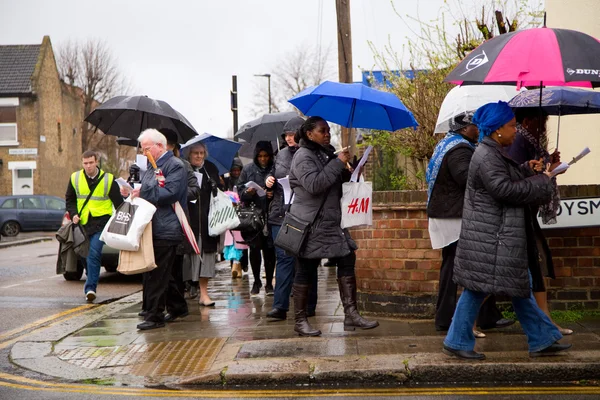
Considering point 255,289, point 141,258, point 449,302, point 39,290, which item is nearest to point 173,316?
point 141,258

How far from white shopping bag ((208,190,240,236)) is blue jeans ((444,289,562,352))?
13.4ft

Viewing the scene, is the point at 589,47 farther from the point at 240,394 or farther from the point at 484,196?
the point at 240,394

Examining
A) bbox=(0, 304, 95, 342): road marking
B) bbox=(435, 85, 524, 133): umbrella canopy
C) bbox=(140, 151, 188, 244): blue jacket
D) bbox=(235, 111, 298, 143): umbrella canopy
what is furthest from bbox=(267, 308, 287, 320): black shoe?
bbox=(235, 111, 298, 143): umbrella canopy

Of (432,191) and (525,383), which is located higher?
(432,191)

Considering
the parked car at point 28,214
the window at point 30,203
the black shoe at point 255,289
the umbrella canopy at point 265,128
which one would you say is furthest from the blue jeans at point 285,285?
the window at point 30,203

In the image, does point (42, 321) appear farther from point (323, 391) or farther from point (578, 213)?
point (578, 213)

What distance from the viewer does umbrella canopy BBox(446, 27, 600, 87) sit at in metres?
5.88

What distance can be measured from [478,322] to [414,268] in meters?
0.90

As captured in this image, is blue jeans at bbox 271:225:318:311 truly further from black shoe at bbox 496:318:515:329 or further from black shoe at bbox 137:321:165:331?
black shoe at bbox 496:318:515:329

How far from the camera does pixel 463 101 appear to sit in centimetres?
738

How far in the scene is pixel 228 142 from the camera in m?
11.1

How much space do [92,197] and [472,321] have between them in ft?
21.0

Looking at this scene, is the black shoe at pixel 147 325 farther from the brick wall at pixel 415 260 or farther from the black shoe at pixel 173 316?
the brick wall at pixel 415 260

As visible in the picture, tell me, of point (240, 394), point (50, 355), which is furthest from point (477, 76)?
point (50, 355)
